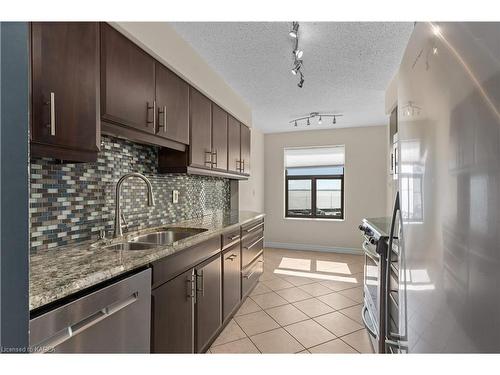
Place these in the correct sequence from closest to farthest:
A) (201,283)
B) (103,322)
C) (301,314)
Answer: (103,322), (201,283), (301,314)

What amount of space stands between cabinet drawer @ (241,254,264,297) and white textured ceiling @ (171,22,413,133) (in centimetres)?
214

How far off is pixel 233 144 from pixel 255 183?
1.93 metres

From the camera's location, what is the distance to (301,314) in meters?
2.60

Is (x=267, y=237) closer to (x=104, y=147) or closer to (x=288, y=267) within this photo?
(x=288, y=267)

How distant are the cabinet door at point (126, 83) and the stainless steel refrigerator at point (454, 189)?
142cm

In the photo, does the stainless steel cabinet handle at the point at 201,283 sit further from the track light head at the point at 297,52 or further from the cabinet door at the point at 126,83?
the track light head at the point at 297,52

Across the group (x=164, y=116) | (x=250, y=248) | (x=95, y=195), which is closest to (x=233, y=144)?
(x=250, y=248)

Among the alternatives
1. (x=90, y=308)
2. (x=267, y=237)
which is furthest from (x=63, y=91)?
(x=267, y=237)

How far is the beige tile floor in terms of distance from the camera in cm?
207

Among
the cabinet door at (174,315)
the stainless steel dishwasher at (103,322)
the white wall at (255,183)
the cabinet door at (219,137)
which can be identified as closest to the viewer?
the stainless steel dishwasher at (103,322)

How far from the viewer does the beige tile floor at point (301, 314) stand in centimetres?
207

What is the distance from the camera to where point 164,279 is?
1382 millimetres

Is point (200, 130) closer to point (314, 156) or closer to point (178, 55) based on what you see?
point (178, 55)

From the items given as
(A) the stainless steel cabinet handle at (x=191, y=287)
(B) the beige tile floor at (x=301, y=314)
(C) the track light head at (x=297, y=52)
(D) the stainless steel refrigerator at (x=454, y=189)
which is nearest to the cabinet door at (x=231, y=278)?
(B) the beige tile floor at (x=301, y=314)
